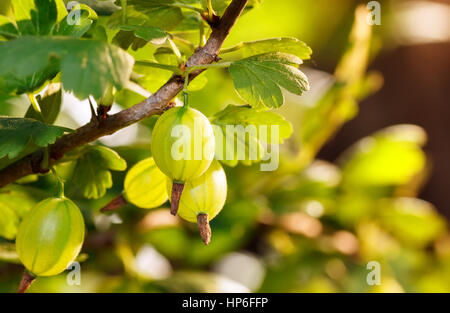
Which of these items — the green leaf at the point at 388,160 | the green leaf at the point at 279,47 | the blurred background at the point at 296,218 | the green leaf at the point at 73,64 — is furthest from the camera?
the green leaf at the point at 388,160

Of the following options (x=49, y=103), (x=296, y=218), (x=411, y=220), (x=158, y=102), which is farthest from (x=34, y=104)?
(x=411, y=220)

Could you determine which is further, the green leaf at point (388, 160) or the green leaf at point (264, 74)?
the green leaf at point (388, 160)

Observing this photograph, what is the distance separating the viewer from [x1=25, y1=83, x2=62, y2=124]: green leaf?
0.45 m

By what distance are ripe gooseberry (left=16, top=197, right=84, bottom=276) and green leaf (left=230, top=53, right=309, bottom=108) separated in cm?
17

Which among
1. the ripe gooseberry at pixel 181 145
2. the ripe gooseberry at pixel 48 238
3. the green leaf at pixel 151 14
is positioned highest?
the green leaf at pixel 151 14

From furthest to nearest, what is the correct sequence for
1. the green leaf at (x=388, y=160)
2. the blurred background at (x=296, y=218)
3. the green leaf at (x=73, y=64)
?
1. the green leaf at (x=388, y=160)
2. the blurred background at (x=296, y=218)
3. the green leaf at (x=73, y=64)

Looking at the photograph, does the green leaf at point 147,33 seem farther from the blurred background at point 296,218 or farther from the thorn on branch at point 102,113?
the blurred background at point 296,218

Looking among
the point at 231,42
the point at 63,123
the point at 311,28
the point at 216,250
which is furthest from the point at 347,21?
the point at 63,123

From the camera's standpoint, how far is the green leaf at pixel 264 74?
15.4 inches

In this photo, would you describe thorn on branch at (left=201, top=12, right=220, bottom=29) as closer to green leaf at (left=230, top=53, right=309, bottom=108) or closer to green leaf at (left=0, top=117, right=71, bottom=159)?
green leaf at (left=230, top=53, right=309, bottom=108)

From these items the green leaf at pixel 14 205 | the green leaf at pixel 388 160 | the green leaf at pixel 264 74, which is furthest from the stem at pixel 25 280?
the green leaf at pixel 388 160

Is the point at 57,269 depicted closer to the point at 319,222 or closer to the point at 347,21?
the point at 319,222

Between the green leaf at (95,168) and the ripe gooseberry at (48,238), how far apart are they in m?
0.07

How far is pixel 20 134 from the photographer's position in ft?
1.25
